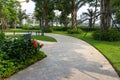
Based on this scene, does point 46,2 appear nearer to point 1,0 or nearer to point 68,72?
point 1,0

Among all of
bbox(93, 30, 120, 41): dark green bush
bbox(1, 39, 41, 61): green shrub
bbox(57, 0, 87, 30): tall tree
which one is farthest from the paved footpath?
bbox(57, 0, 87, 30): tall tree

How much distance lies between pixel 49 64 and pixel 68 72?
4.63ft

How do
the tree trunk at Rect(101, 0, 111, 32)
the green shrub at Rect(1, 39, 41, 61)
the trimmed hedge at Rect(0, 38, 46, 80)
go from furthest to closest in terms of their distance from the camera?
the tree trunk at Rect(101, 0, 111, 32)
the green shrub at Rect(1, 39, 41, 61)
the trimmed hedge at Rect(0, 38, 46, 80)

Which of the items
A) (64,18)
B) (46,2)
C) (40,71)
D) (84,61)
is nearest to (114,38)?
(84,61)

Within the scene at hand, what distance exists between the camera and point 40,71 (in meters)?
7.61

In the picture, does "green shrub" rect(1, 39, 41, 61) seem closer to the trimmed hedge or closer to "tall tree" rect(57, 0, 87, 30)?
the trimmed hedge

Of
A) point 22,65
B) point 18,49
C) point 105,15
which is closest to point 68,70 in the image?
point 22,65

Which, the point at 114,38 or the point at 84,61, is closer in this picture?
the point at 84,61

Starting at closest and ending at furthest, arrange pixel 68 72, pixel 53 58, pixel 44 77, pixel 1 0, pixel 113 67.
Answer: pixel 44 77 → pixel 68 72 → pixel 113 67 → pixel 53 58 → pixel 1 0

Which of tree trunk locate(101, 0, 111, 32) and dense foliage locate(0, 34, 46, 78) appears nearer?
dense foliage locate(0, 34, 46, 78)

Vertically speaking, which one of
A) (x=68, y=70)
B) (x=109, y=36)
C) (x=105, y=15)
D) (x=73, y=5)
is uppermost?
(x=73, y=5)

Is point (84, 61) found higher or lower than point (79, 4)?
lower

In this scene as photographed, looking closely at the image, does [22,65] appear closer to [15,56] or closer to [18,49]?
[15,56]

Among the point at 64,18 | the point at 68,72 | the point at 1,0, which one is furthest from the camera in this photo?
the point at 64,18
